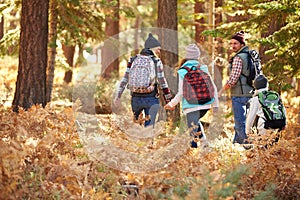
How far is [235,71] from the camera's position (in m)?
9.57

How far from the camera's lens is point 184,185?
18.3 feet

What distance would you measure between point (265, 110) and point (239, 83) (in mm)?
1689

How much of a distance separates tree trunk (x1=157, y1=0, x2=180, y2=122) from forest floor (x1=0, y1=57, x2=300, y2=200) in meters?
4.80

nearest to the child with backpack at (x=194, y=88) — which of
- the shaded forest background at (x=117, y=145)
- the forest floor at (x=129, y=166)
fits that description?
the shaded forest background at (x=117, y=145)

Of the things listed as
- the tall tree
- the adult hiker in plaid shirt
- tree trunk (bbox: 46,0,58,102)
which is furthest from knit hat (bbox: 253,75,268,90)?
tree trunk (bbox: 46,0,58,102)

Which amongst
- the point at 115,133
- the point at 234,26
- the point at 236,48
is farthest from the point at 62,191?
the point at 234,26

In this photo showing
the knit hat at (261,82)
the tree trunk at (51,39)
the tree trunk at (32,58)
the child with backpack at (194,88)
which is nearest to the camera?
the knit hat at (261,82)

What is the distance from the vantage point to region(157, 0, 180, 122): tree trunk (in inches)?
497

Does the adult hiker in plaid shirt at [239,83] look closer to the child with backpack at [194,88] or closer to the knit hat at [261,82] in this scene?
the child with backpack at [194,88]

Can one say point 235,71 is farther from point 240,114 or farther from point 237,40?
point 240,114

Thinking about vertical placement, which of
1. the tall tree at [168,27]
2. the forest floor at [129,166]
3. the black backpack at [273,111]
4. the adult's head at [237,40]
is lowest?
the forest floor at [129,166]

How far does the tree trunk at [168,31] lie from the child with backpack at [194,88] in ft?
12.4

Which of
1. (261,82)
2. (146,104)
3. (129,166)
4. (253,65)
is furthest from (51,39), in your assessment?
(129,166)

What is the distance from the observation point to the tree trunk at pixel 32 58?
11617mm
